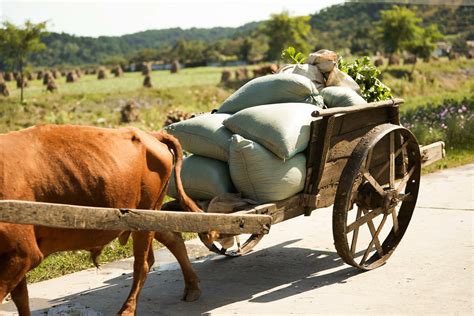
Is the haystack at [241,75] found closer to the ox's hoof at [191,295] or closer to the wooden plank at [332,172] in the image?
the wooden plank at [332,172]

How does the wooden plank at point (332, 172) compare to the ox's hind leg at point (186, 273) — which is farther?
the wooden plank at point (332, 172)

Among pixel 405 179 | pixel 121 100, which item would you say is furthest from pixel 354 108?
pixel 121 100

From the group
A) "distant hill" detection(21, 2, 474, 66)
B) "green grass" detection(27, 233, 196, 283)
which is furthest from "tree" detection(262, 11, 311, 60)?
"green grass" detection(27, 233, 196, 283)

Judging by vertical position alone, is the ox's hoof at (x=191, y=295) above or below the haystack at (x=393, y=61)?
above

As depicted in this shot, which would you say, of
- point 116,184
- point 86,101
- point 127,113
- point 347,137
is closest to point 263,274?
point 347,137

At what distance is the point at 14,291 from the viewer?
4395mm

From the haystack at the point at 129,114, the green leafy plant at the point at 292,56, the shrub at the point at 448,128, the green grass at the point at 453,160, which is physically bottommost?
the haystack at the point at 129,114

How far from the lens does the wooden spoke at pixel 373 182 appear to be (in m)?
5.65

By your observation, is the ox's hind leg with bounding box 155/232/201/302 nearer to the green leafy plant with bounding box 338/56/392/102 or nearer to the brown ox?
the brown ox

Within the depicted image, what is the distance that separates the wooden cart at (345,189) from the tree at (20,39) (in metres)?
30.9

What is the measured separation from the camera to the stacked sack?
5.15m

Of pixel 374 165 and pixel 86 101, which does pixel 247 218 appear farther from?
pixel 86 101

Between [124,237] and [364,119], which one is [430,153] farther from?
[124,237]

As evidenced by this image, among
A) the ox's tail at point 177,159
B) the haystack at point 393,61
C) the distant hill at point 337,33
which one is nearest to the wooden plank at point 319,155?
the ox's tail at point 177,159
